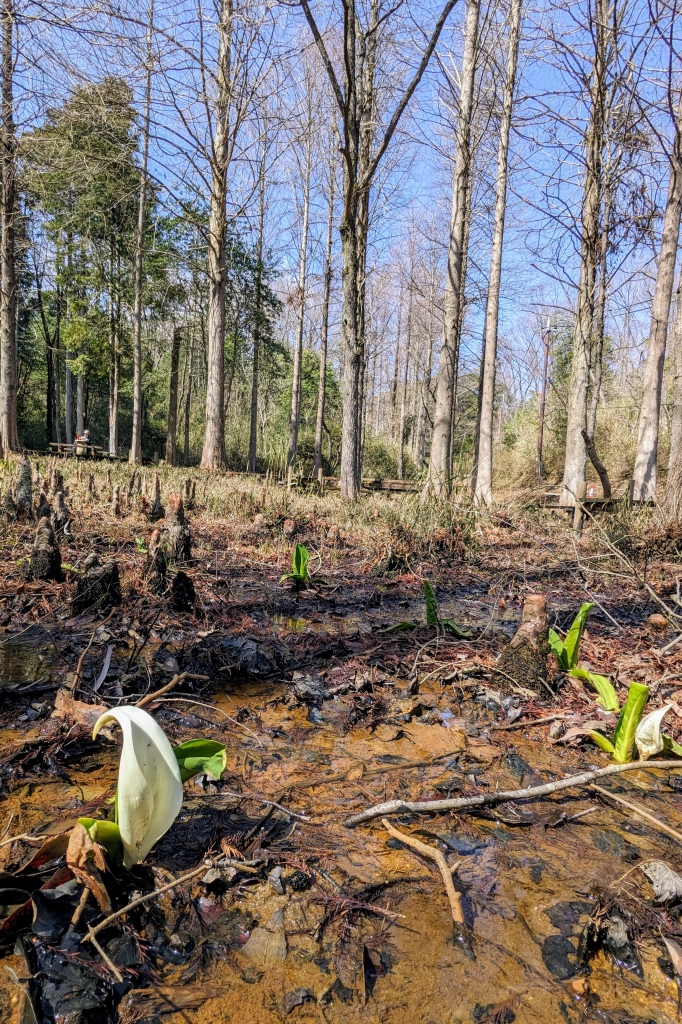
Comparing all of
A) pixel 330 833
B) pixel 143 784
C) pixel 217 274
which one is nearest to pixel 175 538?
pixel 330 833

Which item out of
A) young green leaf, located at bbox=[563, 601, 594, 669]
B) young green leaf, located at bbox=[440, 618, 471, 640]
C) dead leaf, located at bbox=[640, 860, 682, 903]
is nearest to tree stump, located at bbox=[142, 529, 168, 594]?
young green leaf, located at bbox=[440, 618, 471, 640]

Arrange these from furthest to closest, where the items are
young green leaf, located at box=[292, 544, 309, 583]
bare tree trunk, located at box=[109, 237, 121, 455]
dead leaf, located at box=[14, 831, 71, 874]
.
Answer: bare tree trunk, located at box=[109, 237, 121, 455]
young green leaf, located at box=[292, 544, 309, 583]
dead leaf, located at box=[14, 831, 71, 874]

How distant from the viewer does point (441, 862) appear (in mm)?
1571

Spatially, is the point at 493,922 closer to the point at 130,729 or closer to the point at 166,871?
the point at 166,871

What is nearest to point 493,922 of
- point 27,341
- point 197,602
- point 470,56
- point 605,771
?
point 605,771

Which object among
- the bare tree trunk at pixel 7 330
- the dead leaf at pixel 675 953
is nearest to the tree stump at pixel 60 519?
the dead leaf at pixel 675 953

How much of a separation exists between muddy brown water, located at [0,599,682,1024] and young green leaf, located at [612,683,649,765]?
0.08m

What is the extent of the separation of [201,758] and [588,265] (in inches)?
397

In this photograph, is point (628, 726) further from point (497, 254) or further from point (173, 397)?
point (173, 397)

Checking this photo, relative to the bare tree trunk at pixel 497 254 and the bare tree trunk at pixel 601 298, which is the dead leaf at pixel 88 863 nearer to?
the bare tree trunk at pixel 601 298

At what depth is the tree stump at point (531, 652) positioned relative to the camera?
117 inches

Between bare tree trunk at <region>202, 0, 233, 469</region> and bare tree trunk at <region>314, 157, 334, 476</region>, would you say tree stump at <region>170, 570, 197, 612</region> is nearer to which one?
bare tree trunk at <region>202, 0, 233, 469</region>

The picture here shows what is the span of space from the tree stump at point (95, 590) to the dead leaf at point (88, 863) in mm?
2544

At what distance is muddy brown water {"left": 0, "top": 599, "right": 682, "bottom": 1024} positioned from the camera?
48.9 inches
